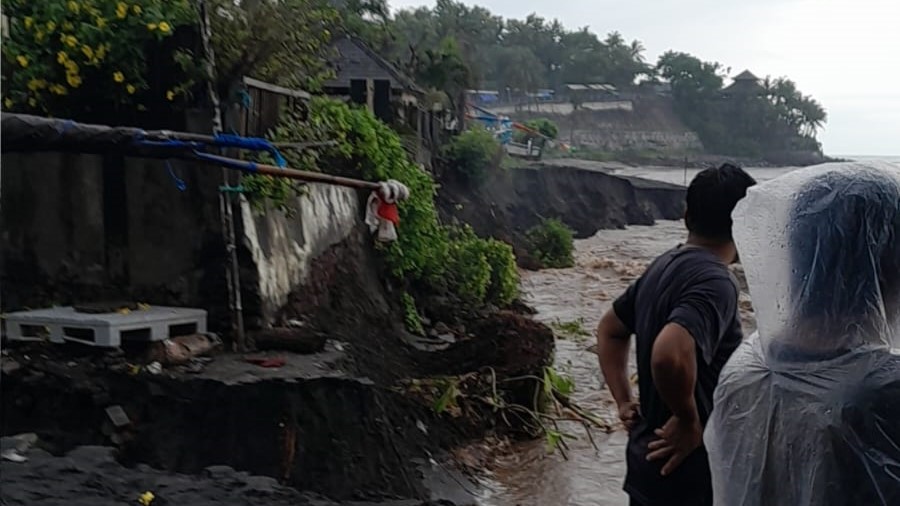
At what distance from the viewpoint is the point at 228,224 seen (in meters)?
6.46

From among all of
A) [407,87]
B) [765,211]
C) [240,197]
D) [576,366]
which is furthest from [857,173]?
[407,87]

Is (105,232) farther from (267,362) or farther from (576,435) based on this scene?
(576,435)

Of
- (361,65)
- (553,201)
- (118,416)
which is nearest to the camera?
(118,416)

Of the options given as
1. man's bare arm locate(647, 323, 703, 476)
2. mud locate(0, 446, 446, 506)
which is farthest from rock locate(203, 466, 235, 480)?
man's bare arm locate(647, 323, 703, 476)

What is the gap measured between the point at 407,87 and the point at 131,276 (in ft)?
49.1

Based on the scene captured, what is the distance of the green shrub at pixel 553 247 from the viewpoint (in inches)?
935

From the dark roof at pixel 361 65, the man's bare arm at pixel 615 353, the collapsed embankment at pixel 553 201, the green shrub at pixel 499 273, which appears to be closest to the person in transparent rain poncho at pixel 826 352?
the man's bare arm at pixel 615 353

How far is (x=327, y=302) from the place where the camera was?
812cm

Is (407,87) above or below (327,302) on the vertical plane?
above

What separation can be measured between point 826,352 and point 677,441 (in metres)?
0.65

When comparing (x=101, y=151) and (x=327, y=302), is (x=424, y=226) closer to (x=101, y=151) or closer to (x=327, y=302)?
(x=327, y=302)

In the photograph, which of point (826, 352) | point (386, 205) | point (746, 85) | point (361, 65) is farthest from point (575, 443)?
point (746, 85)

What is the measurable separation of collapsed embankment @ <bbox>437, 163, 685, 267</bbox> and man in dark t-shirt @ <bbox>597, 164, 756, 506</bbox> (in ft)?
63.9

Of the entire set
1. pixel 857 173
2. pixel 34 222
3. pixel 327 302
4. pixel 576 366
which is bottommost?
pixel 576 366
